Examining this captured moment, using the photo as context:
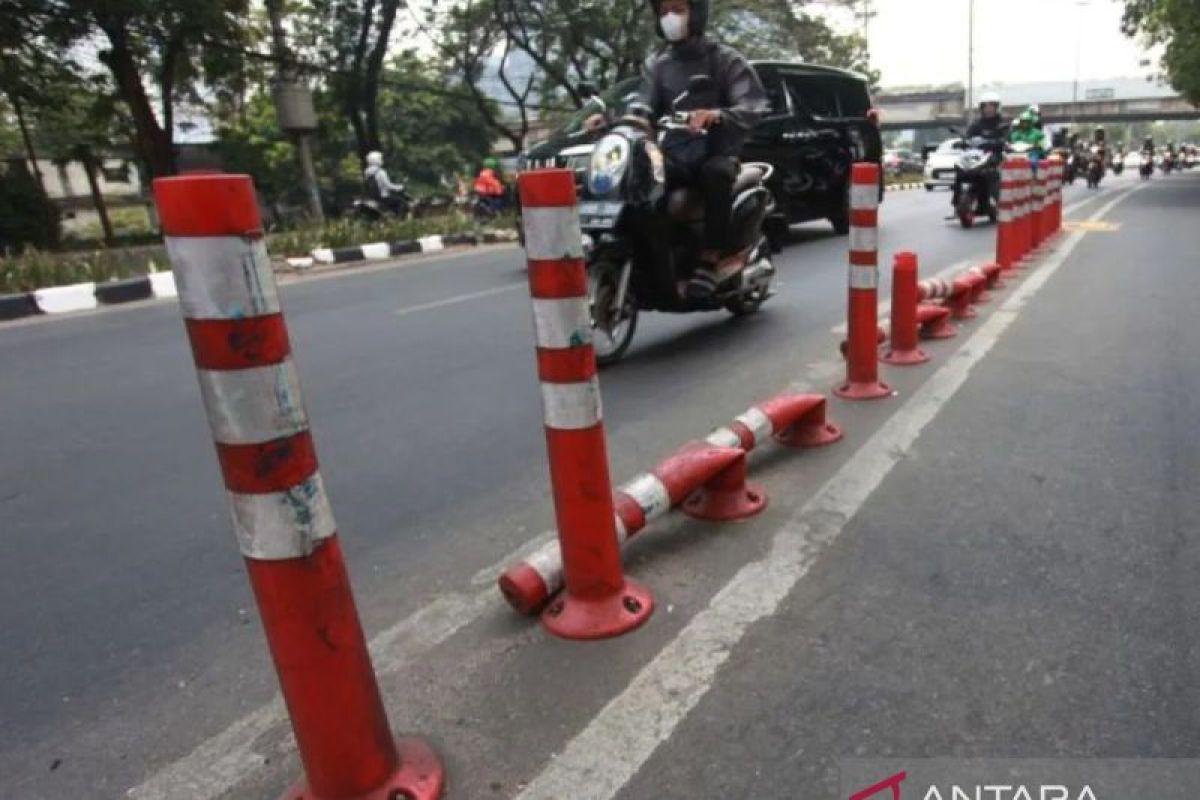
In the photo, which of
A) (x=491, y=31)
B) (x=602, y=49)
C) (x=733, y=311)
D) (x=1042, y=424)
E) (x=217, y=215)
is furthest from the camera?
(x=602, y=49)

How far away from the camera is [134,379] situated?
208 inches

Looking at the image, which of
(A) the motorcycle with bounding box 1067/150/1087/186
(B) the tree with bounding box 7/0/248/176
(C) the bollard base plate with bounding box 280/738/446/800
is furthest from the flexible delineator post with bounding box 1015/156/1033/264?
(A) the motorcycle with bounding box 1067/150/1087/186

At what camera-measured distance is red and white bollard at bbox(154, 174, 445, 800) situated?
1354 millimetres

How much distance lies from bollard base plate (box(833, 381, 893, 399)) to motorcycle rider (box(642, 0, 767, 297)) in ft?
4.22

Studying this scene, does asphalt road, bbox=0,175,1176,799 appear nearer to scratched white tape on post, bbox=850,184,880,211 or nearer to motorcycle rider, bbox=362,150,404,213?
scratched white tape on post, bbox=850,184,880,211

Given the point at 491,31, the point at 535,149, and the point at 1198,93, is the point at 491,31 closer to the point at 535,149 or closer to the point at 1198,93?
the point at 535,149

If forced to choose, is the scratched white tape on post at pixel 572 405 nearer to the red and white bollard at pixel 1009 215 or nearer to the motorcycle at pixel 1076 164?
the red and white bollard at pixel 1009 215

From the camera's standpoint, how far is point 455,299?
7902 mm

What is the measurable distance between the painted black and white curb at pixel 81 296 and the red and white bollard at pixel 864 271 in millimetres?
7055

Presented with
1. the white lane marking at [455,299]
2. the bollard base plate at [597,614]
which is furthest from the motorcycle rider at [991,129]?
the bollard base plate at [597,614]

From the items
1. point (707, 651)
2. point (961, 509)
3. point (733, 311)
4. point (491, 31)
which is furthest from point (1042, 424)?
point (491, 31)

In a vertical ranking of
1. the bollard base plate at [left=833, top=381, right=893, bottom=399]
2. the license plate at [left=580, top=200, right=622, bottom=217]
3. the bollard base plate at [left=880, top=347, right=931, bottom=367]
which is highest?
the license plate at [left=580, top=200, right=622, bottom=217]

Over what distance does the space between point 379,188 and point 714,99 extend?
12.1m

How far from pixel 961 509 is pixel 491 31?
81.3 ft
